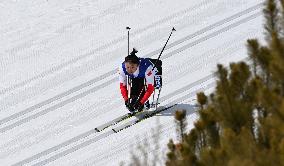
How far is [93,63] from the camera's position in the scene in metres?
13.0

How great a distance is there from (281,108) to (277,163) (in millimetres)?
349

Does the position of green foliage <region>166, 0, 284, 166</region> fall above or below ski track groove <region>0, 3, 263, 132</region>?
below

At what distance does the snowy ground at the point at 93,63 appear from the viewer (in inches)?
394

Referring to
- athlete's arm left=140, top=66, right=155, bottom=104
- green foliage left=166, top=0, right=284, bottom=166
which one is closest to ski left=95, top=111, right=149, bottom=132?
athlete's arm left=140, top=66, right=155, bottom=104

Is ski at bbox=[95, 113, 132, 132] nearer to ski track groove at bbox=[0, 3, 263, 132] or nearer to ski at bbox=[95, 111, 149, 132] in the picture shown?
ski at bbox=[95, 111, 149, 132]

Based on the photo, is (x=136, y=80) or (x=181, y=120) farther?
(x=136, y=80)

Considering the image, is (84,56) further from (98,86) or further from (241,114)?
(241,114)

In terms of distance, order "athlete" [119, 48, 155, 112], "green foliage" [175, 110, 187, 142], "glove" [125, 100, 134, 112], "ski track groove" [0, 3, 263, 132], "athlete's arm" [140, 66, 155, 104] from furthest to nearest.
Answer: "ski track groove" [0, 3, 263, 132] → "glove" [125, 100, 134, 112] → "athlete's arm" [140, 66, 155, 104] → "athlete" [119, 48, 155, 112] → "green foliage" [175, 110, 187, 142]

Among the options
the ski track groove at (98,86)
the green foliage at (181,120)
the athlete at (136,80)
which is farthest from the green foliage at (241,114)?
the ski track groove at (98,86)

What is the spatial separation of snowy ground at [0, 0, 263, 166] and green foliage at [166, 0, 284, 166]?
12.7ft

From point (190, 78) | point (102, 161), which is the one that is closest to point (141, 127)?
point (102, 161)

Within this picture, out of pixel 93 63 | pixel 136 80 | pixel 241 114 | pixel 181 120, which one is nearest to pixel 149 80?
pixel 136 80

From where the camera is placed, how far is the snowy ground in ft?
32.8

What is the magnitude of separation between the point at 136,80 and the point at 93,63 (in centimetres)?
293
